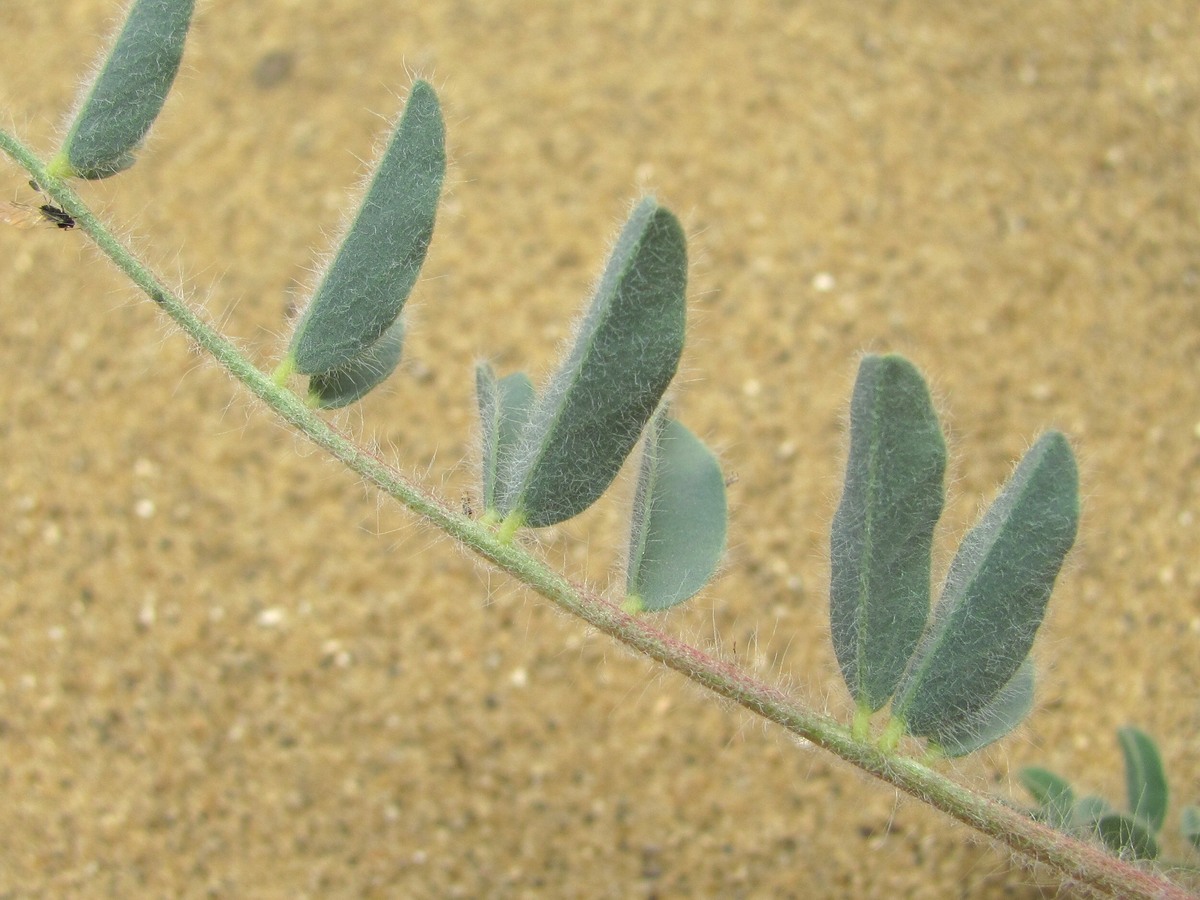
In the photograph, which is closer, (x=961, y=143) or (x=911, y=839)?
(x=911, y=839)

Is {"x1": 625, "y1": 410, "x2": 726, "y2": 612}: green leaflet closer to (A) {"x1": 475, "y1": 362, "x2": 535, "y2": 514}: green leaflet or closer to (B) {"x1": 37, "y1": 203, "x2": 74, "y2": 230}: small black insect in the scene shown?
(A) {"x1": 475, "y1": 362, "x2": 535, "y2": 514}: green leaflet

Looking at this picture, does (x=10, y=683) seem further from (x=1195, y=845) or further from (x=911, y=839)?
(x=1195, y=845)

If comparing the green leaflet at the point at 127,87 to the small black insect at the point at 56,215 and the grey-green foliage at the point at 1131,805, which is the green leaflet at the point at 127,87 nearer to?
the small black insect at the point at 56,215

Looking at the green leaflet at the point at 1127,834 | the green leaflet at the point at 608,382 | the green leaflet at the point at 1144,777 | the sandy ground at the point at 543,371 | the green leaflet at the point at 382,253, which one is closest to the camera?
the green leaflet at the point at 608,382

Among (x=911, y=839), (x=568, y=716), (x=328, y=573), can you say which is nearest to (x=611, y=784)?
(x=568, y=716)

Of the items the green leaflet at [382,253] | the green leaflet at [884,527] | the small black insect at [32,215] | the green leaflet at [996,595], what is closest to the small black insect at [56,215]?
the small black insect at [32,215]

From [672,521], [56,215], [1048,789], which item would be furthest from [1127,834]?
[56,215]

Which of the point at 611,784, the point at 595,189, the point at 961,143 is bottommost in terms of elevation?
the point at 611,784
